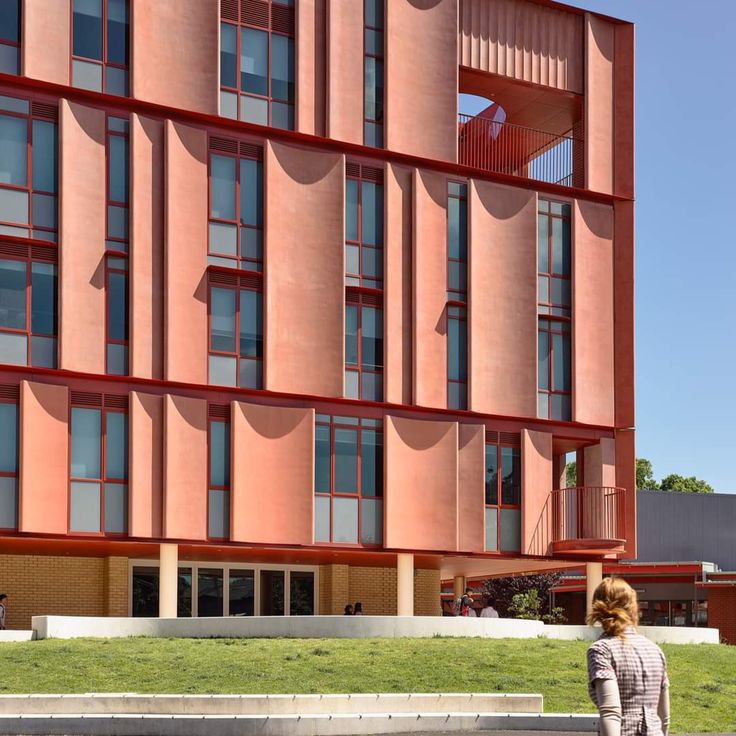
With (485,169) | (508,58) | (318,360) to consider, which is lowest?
(318,360)

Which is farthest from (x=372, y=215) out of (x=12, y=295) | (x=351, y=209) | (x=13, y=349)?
(x=13, y=349)

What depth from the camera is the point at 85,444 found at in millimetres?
30422

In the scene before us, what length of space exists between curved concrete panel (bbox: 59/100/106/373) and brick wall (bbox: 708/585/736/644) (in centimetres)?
3207

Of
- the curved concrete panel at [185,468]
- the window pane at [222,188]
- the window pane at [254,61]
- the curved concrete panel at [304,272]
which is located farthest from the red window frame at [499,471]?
the window pane at [254,61]

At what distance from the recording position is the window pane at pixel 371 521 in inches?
1324

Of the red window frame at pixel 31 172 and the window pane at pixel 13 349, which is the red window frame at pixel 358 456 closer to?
Answer: the window pane at pixel 13 349

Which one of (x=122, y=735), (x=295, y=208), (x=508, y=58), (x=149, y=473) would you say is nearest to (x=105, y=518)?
(x=149, y=473)

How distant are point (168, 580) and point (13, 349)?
22.2 ft

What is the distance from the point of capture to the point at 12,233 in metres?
30.3

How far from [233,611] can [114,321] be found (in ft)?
32.1

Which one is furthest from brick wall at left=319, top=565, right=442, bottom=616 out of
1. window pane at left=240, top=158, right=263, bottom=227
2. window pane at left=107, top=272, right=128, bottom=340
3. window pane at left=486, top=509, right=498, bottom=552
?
window pane at left=240, top=158, right=263, bottom=227

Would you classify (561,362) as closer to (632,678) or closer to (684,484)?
(632,678)

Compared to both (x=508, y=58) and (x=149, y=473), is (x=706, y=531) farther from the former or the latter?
(x=149, y=473)

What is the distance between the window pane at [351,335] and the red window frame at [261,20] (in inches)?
196
